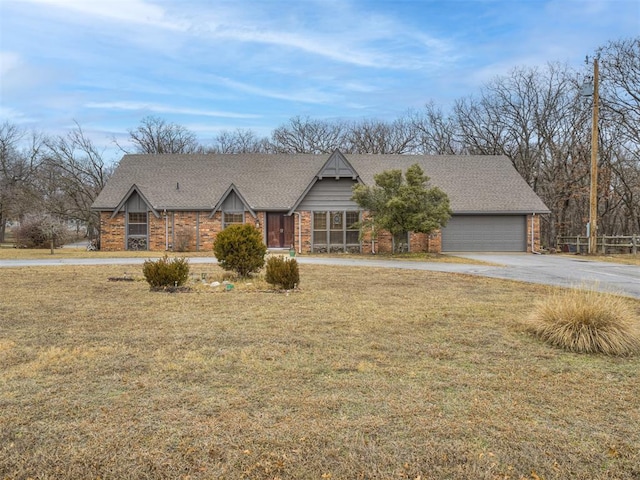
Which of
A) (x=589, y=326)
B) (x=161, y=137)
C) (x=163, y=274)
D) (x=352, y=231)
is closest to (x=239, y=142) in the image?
(x=161, y=137)

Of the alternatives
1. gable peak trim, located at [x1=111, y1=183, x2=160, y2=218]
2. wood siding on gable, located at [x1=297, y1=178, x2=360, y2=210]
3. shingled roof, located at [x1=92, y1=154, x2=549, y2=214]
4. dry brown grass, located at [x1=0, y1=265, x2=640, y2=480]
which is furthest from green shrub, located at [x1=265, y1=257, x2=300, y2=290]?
gable peak trim, located at [x1=111, y1=183, x2=160, y2=218]

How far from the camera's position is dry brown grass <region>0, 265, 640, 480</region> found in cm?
307

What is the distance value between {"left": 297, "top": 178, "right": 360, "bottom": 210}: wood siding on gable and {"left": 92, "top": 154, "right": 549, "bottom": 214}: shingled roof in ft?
2.15

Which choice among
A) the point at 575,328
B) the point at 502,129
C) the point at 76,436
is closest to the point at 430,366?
the point at 575,328

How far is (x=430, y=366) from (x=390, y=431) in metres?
1.72

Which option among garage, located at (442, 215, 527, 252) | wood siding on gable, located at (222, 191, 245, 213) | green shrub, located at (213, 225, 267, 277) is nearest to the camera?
green shrub, located at (213, 225, 267, 277)

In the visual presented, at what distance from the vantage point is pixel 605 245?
24.5 meters

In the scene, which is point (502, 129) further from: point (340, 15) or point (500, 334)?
point (500, 334)

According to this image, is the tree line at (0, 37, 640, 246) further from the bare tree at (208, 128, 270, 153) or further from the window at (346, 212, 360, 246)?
the window at (346, 212, 360, 246)

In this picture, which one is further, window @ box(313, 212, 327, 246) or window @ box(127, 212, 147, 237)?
window @ box(127, 212, 147, 237)

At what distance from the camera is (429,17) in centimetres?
1362

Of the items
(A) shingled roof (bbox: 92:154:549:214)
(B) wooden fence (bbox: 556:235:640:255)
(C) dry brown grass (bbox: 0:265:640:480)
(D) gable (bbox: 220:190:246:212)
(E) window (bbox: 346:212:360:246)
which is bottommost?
(C) dry brown grass (bbox: 0:265:640:480)

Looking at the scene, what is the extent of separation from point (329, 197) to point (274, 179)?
448 centimetres

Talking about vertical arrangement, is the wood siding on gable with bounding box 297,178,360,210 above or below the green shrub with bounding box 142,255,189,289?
above
